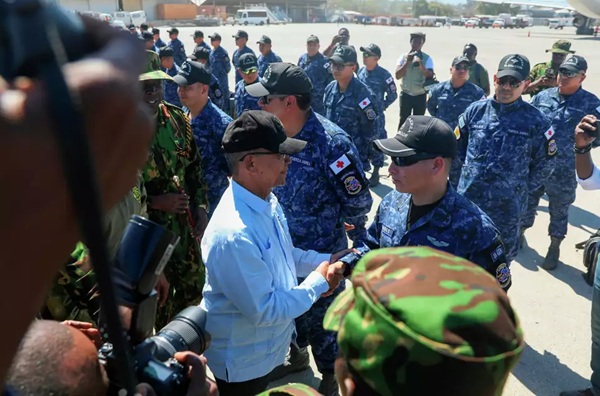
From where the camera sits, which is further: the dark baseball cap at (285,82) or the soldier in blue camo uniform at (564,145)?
the soldier in blue camo uniform at (564,145)

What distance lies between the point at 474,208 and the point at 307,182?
114cm

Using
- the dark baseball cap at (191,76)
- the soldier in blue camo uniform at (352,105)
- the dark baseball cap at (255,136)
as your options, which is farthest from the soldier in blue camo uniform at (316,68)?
the dark baseball cap at (255,136)

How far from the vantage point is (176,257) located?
11.5 ft

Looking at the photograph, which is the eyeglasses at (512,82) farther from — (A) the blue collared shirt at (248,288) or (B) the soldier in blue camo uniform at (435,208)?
(A) the blue collared shirt at (248,288)

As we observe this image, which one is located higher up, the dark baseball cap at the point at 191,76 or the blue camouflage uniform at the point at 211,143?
the dark baseball cap at the point at 191,76

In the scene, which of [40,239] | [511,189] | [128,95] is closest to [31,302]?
[40,239]

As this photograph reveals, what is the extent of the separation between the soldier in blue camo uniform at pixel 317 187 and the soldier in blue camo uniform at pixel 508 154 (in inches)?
56.4

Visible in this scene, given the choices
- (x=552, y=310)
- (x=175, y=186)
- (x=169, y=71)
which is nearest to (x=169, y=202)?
(x=175, y=186)

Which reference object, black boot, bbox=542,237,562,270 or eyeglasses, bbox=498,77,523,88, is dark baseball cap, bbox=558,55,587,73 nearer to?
eyeglasses, bbox=498,77,523,88

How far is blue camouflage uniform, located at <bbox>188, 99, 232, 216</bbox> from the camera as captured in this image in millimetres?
4293

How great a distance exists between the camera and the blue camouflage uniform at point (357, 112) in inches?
249

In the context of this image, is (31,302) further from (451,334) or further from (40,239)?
(451,334)

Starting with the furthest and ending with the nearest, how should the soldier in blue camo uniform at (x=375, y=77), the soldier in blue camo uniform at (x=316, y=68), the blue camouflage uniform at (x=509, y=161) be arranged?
the soldier in blue camo uniform at (x=316, y=68) → the soldier in blue camo uniform at (x=375, y=77) → the blue camouflage uniform at (x=509, y=161)

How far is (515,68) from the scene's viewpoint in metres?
4.33
